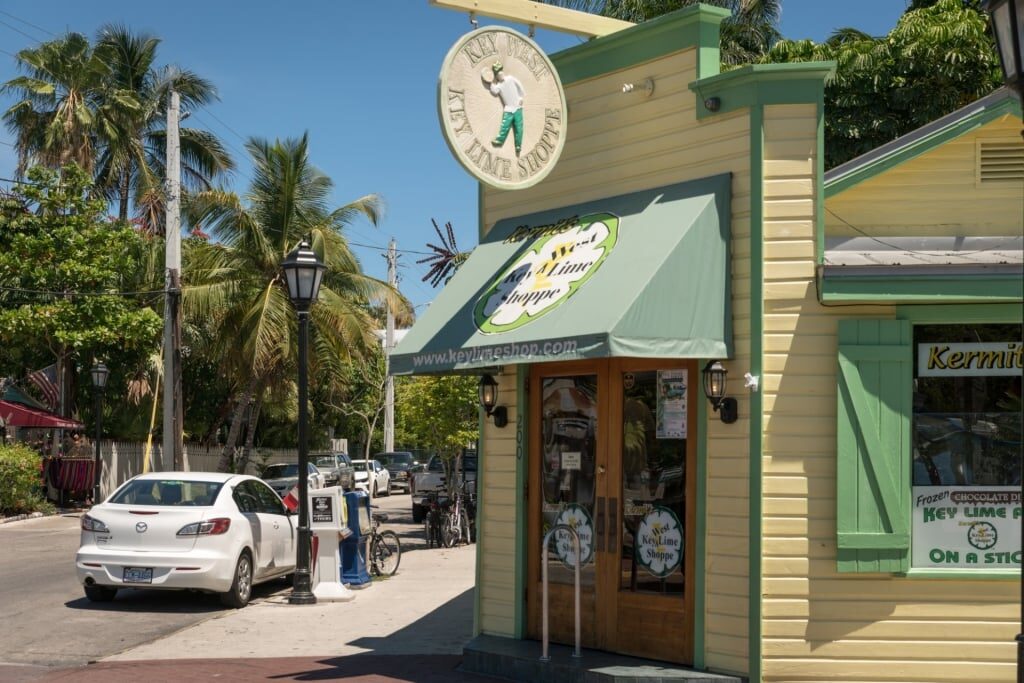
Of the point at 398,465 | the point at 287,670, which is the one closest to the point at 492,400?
the point at 287,670

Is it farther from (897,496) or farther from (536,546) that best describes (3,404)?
(897,496)

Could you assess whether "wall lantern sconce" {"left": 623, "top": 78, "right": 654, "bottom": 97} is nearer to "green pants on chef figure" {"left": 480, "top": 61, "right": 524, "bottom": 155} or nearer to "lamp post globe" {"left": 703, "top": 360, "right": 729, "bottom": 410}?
"green pants on chef figure" {"left": 480, "top": 61, "right": 524, "bottom": 155}

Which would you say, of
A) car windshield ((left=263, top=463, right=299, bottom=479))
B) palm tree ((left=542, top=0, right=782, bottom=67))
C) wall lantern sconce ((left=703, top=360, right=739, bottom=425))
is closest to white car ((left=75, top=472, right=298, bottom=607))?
wall lantern sconce ((left=703, top=360, right=739, bottom=425))

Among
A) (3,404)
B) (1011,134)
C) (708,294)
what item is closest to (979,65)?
(1011,134)

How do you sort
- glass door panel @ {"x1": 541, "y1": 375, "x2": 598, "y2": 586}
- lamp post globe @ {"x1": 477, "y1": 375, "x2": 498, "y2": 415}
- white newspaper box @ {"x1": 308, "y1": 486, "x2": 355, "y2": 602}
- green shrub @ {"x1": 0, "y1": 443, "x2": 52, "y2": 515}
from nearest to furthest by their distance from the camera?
glass door panel @ {"x1": 541, "y1": 375, "x2": 598, "y2": 586}, lamp post globe @ {"x1": 477, "y1": 375, "x2": 498, "y2": 415}, white newspaper box @ {"x1": 308, "y1": 486, "x2": 355, "y2": 602}, green shrub @ {"x1": 0, "y1": 443, "x2": 52, "y2": 515}

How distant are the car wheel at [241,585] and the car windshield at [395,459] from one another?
33.2 metres

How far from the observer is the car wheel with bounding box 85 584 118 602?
45.4 ft

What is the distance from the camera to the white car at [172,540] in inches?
522

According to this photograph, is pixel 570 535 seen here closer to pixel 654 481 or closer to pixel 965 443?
pixel 654 481

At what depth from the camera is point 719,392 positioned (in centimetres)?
860

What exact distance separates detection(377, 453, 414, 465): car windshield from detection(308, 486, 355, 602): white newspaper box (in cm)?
3214

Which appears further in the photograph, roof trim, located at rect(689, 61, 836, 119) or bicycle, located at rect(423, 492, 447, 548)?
bicycle, located at rect(423, 492, 447, 548)

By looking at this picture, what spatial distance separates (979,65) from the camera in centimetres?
2028

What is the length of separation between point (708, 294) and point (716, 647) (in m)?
2.64
